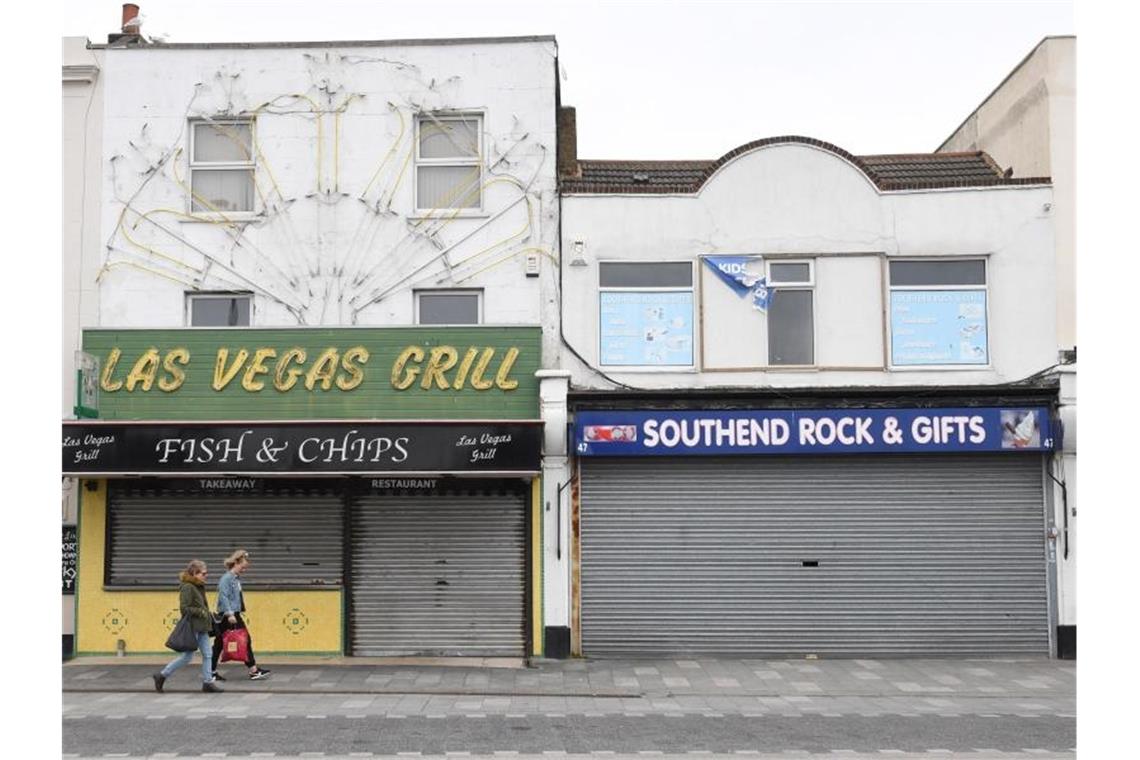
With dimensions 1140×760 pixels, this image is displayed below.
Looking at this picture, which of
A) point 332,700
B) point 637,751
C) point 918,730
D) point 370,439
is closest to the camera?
point 637,751

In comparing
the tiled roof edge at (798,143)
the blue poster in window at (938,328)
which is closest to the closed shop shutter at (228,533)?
the tiled roof edge at (798,143)

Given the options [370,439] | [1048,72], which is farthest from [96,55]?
[1048,72]

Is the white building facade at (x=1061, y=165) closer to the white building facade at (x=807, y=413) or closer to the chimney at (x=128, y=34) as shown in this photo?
the white building facade at (x=807, y=413)

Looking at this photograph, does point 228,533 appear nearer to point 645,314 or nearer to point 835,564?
point 645,314

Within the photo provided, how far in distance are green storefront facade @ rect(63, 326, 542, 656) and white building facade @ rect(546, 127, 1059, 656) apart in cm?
86

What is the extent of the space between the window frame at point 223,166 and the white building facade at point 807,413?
4.78 m

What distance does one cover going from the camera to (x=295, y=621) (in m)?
16.5

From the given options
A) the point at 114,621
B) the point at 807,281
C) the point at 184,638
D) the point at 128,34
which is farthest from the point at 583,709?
the point at 128,34

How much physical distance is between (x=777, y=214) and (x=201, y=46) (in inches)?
360

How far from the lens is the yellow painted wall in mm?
16500

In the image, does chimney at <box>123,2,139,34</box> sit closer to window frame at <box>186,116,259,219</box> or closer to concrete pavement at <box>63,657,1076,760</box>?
window frame at <box>186,116,259,219</box>

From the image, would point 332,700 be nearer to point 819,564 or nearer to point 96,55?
point 819,564

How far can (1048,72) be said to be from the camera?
674 inches

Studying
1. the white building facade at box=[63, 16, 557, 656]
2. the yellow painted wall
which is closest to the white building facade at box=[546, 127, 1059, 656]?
the white building facade at box=[63, 16, 557, 656]
